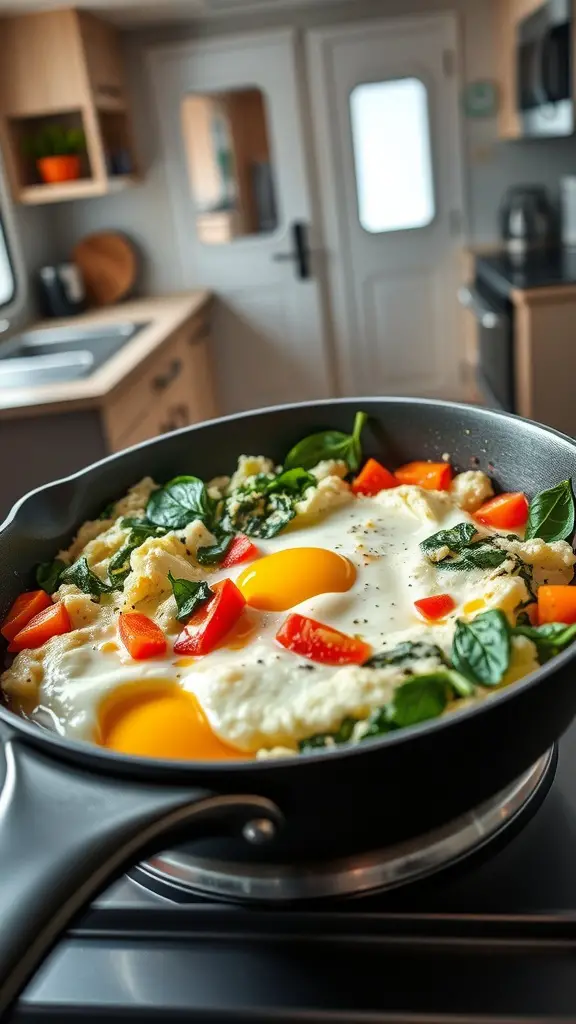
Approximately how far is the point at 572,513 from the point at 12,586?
0.62 m

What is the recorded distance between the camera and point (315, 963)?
1.97ft

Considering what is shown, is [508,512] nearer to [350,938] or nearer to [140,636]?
[140,636]

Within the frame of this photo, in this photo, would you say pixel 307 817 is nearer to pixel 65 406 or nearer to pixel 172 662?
pixel 172 662

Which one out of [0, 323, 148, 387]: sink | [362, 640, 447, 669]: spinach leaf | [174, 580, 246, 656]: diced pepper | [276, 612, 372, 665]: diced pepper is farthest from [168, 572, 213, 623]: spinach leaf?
[0, 323, 148, 387]: sink

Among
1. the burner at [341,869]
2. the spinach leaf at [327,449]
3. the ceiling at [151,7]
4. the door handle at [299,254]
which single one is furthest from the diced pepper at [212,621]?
the door handle at [299,254]

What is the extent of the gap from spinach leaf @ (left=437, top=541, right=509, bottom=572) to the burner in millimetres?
284

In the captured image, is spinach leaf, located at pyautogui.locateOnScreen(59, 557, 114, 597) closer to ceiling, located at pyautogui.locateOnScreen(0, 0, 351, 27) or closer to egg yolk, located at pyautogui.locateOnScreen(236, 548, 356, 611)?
egg yolk, located at pyautogui.locateOnScreen(236, 548, 356, 611)

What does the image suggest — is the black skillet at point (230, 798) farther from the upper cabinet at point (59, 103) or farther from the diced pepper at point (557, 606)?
→ the upper cabinet at point (59, 103)

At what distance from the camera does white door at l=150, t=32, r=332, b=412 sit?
4246 millimetres

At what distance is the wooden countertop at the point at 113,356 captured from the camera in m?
2.40

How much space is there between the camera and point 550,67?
3.14 m

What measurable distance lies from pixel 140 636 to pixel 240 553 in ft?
0.72

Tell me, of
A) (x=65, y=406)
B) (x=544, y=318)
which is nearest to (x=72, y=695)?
(x=65, y=406)

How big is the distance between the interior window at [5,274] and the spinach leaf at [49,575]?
10.8 feet
